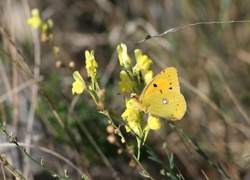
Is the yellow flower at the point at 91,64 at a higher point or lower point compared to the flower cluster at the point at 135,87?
higher

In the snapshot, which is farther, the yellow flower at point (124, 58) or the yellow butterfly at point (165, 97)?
the yellow flower at point (124, 58)

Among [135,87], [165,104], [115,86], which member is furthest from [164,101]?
[115,86]

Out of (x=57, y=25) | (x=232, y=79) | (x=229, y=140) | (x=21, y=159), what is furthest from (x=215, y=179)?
(x=57, y=25)

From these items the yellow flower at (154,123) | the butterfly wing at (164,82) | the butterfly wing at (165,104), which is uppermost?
the butterfly wing at (164,82)

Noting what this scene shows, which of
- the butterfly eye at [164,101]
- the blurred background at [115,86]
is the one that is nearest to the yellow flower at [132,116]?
the butterfly eye at [164,101]

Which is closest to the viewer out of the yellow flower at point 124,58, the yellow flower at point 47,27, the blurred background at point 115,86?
the yellow flower at point 124,58

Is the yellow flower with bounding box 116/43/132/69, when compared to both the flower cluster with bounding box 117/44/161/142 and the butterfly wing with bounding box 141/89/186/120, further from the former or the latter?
the butterfly wing with bounding box 141/89/186/120

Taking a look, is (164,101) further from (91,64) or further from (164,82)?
(91,64)

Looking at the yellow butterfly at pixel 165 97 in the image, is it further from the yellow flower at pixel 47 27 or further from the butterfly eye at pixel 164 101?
the yellow flower at pixel 47 27
